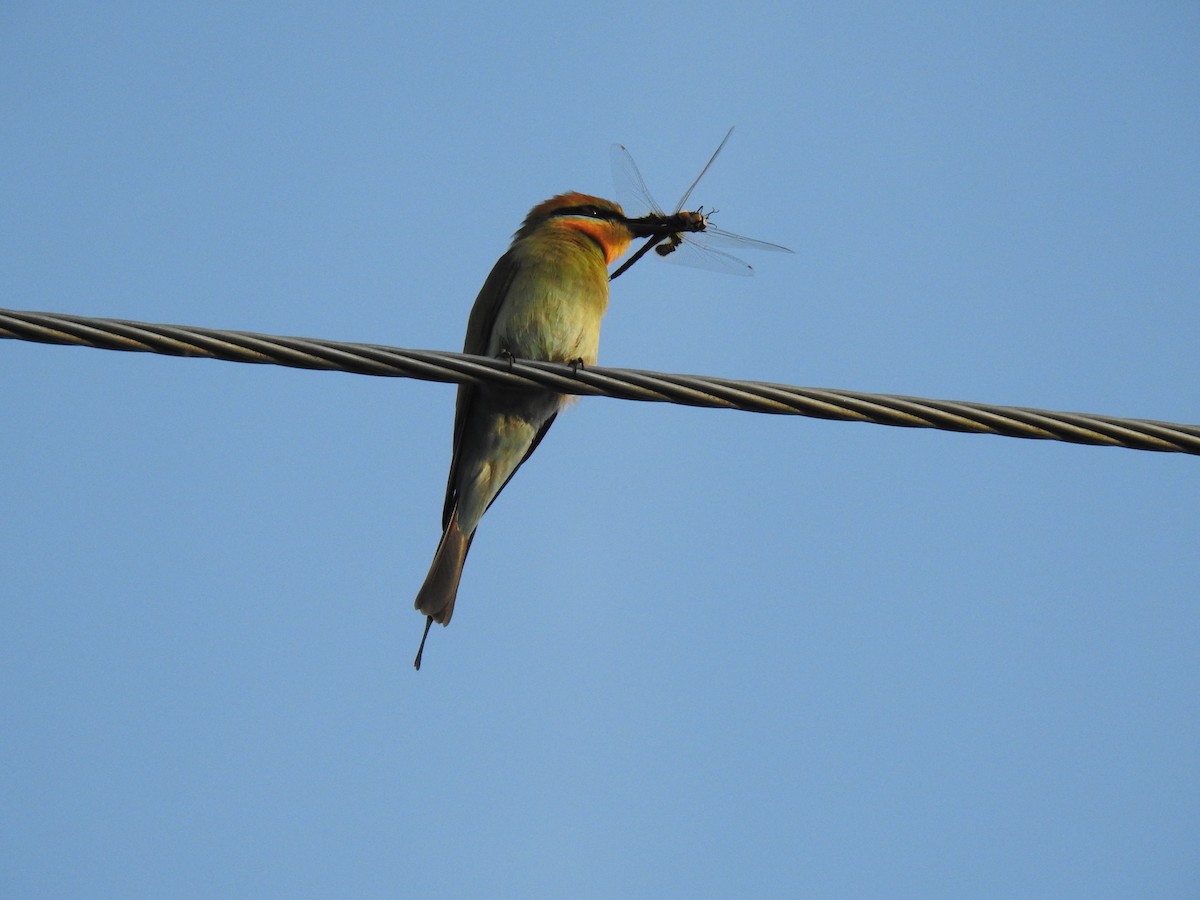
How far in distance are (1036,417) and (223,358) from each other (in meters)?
1.67

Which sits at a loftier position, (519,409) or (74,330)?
(519,409)

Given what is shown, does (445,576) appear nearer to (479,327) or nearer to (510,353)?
(510,353)

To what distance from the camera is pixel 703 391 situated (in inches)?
92.6

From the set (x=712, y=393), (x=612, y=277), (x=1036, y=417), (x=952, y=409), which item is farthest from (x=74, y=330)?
(x=612, y=277)

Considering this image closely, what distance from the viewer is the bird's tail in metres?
4.00

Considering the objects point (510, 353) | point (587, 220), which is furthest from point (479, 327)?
point (587, 220)

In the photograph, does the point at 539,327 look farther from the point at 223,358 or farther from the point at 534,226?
the point at 223,358

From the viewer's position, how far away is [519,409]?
4168 millimetres

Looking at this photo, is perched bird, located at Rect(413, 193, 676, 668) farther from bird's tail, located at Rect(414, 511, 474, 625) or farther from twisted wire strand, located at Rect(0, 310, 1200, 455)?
twisted wire strand, located at Rect(0, 310, 1200, 455)

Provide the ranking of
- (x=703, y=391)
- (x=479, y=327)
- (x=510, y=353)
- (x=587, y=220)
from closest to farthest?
(x=703, y=391) < (x=510, y=353) < (x=479, y=327) < (x=587, y=220)

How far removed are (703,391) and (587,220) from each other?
2.56 meters

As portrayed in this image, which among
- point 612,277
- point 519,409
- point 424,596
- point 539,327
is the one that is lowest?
Result: point 424,596

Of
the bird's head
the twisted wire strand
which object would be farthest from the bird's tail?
the twisted wire strand

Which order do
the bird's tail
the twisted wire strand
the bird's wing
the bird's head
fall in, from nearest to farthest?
the twisted wire strand → the bird's tail → the bird's wing → the bird's head
